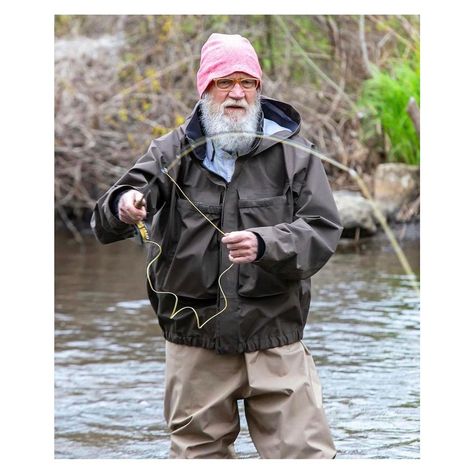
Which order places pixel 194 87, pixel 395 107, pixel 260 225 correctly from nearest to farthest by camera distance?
A: pixel 260 225
pixel 395 107
pixel 194 87

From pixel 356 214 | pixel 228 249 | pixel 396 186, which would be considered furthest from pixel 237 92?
pixel 396 186

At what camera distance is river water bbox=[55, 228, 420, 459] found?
531cm

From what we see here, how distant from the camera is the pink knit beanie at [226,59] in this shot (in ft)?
12.5

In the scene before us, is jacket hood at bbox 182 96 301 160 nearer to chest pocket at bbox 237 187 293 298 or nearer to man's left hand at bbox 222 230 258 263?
chest pocket at bbox 237 187 293 298

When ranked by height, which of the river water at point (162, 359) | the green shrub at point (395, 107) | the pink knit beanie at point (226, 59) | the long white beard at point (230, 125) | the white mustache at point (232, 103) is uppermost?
the green shrub at point (395, 107)

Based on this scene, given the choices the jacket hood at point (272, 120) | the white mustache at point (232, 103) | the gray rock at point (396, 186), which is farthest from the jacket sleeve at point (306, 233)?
the gray rock at point (396, 186)

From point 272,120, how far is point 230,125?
22 cm

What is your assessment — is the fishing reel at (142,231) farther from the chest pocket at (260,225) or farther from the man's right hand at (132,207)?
the chest pocket at (260,225)

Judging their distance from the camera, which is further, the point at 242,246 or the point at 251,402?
the point at 251,402

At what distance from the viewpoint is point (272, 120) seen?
3980 mm

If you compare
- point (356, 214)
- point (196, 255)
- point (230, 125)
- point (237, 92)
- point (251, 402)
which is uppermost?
point (237, 92)

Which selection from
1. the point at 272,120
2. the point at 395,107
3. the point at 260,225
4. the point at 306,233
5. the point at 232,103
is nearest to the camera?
the point at 306,233

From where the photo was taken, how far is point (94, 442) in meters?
5.28

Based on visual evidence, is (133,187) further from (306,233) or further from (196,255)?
(306,233)
